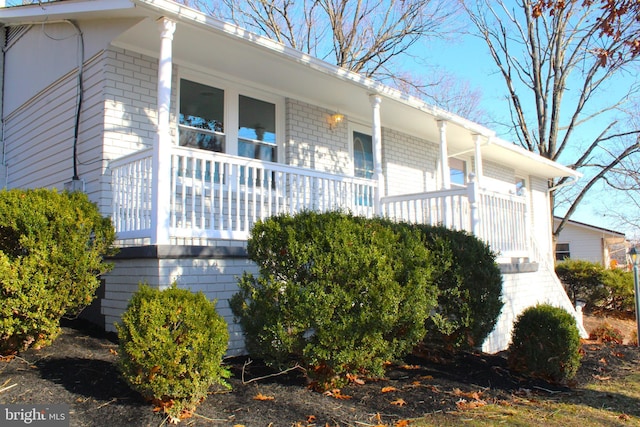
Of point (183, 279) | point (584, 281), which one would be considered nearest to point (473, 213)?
point (183, 279)

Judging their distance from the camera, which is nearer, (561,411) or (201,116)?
(561,411)

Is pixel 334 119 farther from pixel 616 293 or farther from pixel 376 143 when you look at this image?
pixel 616 293

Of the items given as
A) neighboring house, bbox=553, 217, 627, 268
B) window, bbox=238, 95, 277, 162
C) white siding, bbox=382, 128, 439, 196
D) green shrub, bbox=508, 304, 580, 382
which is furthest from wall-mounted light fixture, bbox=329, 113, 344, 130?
neighboring house, bbox=553, 217, 627, 268

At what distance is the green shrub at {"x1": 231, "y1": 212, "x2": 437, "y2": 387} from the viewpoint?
423cm

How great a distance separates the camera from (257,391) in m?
4.29

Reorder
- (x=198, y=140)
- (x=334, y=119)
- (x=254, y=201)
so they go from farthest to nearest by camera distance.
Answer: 1. (x=334, y=119)
2. (x=198, y=140)
3. (x=254, y=201)

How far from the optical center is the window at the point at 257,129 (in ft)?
27.5

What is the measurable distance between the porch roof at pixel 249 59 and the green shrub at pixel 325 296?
3036mm

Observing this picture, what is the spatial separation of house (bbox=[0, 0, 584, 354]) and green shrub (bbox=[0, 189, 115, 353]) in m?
0.80

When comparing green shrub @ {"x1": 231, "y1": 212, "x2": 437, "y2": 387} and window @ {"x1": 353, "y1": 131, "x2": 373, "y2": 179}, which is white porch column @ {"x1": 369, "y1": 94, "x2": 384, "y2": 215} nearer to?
window @ {"x1": 353, "y1": 131, "x2": 373, "y2": 179}

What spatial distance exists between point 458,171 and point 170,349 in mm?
11280

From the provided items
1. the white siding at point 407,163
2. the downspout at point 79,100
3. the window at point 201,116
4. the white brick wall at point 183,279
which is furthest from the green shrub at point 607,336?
the downspout at point 79,100

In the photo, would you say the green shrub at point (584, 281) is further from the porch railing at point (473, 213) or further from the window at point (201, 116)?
the window at point (201, 116)

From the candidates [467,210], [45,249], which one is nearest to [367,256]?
[45,249]
